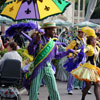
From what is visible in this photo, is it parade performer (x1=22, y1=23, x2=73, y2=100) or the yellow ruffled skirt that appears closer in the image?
parade performer (x1=22, y1=23, x2=73, y2=100)

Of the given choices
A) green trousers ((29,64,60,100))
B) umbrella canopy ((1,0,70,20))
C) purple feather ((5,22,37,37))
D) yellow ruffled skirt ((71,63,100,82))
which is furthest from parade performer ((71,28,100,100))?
green trousers ((29,64,60,100))

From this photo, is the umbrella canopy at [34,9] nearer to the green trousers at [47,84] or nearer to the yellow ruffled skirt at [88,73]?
the green trousers at [47,84]

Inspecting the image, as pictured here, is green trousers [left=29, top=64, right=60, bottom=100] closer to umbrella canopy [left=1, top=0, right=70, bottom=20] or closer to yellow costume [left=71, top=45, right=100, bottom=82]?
umbrella canopy [left=1, top=0, right=70, bottom=20]

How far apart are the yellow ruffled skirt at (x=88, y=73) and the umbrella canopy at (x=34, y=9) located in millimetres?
1815

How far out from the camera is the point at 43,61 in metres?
6.86

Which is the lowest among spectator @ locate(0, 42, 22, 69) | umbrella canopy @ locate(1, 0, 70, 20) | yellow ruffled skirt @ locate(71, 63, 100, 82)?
yellow ruffled skirt @ locate(71, 63, 100, 82)

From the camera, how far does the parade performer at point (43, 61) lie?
677 cm

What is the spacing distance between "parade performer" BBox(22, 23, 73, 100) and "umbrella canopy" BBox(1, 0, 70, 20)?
51cm

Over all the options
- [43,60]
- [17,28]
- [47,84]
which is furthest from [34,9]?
[47,84]

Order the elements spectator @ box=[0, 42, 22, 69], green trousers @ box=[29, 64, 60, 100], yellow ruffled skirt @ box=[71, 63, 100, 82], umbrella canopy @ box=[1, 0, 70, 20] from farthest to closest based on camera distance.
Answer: yellow ruffled skirt @ box=[71, 63, 100, 82] → spectator @ box=[0, 42, 22, 69] → umbrella canopy @ box=[1, 0, 70, 20] → green trousers @ box=[29, 64, 60, 100]

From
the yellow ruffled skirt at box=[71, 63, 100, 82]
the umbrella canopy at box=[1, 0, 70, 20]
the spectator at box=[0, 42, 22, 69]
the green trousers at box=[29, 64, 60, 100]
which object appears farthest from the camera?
the yellow ruffled skirt at box=[71, 63, 100, 82]

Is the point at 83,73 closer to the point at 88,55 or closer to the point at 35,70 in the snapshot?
the point at 88,55

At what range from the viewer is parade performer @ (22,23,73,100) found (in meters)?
6.77

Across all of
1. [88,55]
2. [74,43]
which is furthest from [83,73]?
[74,43]
